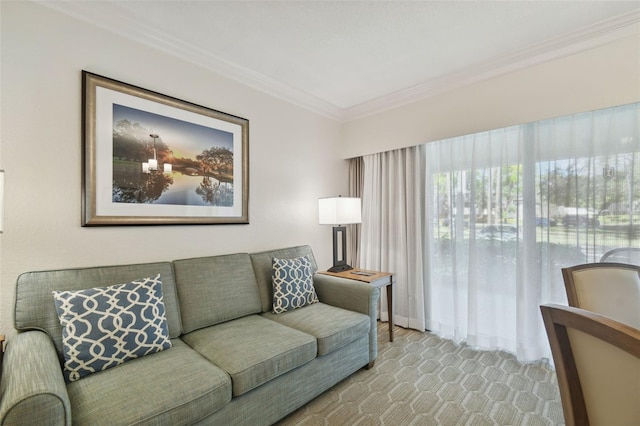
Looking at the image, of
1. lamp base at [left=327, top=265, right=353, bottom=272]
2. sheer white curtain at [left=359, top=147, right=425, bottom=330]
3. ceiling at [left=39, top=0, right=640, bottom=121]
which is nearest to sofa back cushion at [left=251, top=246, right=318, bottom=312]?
lamp base at [left=327, top=265, right=353, bottom=272]

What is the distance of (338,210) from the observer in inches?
118

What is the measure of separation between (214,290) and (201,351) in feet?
1.67

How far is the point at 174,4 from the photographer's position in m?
1.85

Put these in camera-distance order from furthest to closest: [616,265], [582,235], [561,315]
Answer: [582,235] → [616,265] → [561,315]

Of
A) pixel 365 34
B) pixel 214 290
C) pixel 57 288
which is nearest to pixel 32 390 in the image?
pixel 57 288

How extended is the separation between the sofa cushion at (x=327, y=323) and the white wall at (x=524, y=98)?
195 centimetres

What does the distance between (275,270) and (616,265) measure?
2.25 m

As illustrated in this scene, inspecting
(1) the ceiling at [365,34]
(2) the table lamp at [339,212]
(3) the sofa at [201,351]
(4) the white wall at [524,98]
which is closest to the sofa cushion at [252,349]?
(3) the sofa at [201,351]

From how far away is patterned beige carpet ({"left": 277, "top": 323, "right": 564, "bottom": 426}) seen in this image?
1.80m

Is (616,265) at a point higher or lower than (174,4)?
lower

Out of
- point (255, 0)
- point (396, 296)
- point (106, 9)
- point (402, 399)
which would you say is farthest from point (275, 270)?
→ point (106, 9)

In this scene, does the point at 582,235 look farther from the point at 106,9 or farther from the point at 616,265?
the point at 106,9

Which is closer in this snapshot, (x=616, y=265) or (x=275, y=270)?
(x=616, y=265)

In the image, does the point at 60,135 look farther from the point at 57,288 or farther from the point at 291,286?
the point at 291,286
